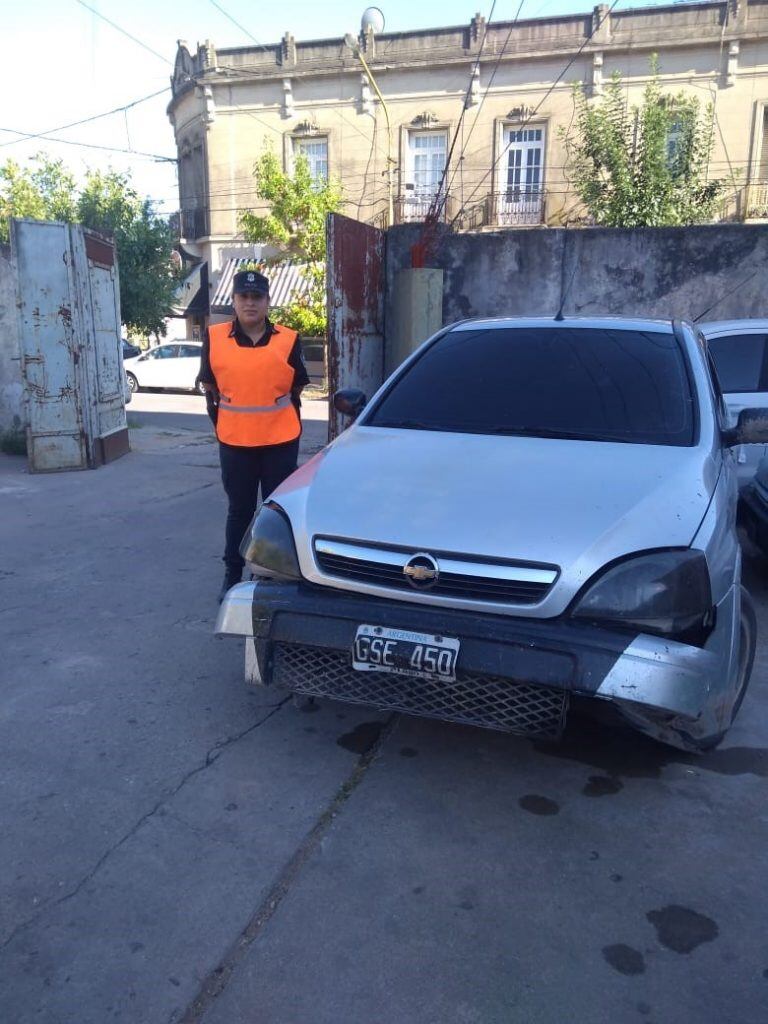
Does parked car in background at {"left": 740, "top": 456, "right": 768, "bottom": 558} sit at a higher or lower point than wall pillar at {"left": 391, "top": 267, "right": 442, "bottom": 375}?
lower

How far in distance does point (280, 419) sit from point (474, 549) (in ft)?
7.51

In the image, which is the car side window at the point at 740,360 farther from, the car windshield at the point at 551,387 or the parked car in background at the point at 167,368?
the parked car in background at the point at 167,368

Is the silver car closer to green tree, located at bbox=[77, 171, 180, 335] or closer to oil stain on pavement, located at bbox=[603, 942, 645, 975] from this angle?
oil stain on pavement, located at bbox=[603, 942, 645, 975]

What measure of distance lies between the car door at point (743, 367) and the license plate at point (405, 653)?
179 inches

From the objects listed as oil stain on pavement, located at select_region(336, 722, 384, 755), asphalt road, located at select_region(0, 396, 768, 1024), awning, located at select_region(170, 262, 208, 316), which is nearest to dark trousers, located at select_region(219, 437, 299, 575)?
asphalt road, located at select_region(0, 396, 768, 1024)

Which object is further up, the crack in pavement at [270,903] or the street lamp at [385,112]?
the street lamp at [385,112]

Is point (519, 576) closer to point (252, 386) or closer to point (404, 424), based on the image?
point (404, 424)

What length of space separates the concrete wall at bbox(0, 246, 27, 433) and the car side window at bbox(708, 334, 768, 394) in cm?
834

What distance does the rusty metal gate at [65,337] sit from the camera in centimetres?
889

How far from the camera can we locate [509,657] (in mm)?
2693

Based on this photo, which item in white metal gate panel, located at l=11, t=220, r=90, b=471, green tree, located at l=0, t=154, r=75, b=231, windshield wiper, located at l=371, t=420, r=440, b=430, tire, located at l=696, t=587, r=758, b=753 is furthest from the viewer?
green tree, located at l=0, t=154, r=75, b=231

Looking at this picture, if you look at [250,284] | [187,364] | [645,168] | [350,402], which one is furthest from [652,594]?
[187,364]

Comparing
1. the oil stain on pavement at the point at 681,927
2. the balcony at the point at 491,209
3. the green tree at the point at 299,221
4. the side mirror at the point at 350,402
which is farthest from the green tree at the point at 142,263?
the oil stain on pavement at the point at 681,927

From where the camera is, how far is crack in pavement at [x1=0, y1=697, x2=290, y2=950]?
7.71 feet
